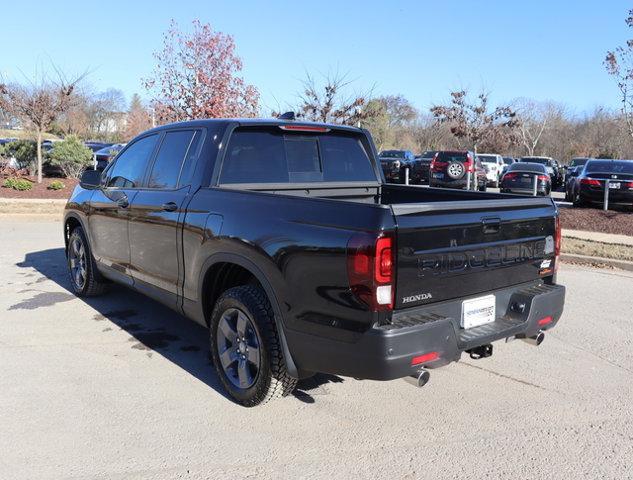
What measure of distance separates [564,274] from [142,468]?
722 cm


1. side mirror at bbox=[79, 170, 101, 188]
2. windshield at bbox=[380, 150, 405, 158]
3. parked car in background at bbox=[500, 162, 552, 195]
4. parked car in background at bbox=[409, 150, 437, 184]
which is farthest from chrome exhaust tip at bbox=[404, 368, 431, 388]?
windshield at bbox=[380, 150, 405, 158]

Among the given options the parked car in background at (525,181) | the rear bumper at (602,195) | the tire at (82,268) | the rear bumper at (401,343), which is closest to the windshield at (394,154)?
the parked car in background at (525,181)

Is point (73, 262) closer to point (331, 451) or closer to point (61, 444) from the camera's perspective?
point (61, 444)

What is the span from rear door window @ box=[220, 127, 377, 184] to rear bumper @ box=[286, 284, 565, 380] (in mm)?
1550

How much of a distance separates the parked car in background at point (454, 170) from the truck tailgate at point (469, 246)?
60.4 feet

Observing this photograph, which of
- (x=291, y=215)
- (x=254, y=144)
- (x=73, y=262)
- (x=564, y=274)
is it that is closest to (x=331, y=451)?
(x=291, y=215)

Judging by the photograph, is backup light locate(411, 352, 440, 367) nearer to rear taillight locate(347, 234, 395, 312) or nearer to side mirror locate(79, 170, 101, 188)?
rear taillight locate(347, 234, 395, 312)

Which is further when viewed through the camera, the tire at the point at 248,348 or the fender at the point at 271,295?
the tire at the point at 248,348

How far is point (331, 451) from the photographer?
3312mm

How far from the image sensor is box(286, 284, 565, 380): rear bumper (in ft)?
9.94

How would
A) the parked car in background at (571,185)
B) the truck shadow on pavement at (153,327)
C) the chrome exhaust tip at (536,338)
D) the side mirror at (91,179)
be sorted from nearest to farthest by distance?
the chrome exhaust tip at (536,338)
the truck shadow on pavement at (153,327)
the side mirror at (91,179)
the parked car in background at (571,185)

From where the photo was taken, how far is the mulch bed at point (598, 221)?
12.8 metres

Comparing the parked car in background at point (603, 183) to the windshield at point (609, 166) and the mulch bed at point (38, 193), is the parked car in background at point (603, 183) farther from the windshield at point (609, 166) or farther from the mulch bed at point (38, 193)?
the mulch bed at point (38, 193)

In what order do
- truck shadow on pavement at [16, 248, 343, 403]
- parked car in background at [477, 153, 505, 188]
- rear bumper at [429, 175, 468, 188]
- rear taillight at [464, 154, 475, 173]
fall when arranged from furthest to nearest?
parked car in background at [477, 153, 505, 188]
rear bumper at [429, 175, 468, 188]
rear taillight at [464, 154, 475, 173]
truck shadow on pavement at [16, 248, 343, 403]
